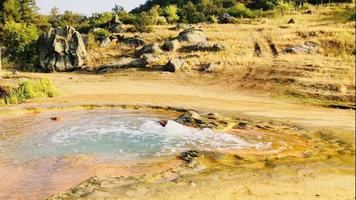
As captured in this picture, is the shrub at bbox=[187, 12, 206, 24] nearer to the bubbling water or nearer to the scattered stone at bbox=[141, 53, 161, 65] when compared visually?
the scattered stone at bbox=[141, 53, 161, 65]

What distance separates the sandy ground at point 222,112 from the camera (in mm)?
7482

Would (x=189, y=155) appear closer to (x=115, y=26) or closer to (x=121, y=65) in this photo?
(x=121, y=65)

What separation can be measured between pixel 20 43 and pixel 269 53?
19.2 m

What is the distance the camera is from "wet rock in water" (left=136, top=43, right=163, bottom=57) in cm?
3478

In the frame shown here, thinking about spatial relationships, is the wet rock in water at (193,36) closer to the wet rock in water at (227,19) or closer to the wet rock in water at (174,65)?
the wet rock in water at (174,65)

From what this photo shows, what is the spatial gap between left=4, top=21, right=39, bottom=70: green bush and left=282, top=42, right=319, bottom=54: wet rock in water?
1820cm

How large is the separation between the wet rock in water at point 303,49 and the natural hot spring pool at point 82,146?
1336cm

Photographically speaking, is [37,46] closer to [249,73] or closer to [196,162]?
[249,73]

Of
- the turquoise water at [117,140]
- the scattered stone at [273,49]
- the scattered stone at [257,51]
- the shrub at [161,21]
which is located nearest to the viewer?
the turquoise water at [117,140]

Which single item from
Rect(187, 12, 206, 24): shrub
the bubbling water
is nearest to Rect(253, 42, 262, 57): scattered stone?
Rect(187, 12, 206, 24): shrub

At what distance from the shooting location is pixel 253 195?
26.6 feet

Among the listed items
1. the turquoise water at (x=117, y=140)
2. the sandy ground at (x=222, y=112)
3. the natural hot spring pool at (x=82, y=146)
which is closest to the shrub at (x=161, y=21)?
the sandy ground at (x=222, y=112)

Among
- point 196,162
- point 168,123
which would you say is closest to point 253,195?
point 196,162

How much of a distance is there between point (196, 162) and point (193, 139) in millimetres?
2664
